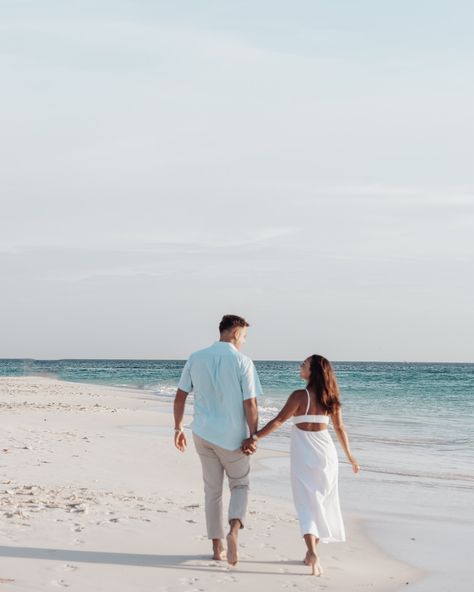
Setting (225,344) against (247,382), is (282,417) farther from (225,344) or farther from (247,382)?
A: (225,344)

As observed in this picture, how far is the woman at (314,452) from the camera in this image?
616 centimetres

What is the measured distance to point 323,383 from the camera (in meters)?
6.24

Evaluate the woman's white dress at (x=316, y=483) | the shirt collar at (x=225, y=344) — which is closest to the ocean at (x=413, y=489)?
the woman's white dress at (x=316, y=483)

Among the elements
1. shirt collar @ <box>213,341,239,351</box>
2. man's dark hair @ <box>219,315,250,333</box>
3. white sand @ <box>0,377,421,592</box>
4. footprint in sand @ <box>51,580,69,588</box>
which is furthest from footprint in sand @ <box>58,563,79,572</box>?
man's dark hair @ <box>219,315,250,333</box>

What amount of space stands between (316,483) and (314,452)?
0.22 m

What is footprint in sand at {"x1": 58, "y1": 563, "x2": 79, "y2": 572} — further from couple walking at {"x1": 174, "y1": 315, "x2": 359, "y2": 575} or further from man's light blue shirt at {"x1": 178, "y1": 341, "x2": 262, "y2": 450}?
man's light blue shirt at {"x1": 178, "y1": 341, "x2": 262, "y2": 450}

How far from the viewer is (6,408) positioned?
2144 cm

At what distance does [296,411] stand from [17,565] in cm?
215

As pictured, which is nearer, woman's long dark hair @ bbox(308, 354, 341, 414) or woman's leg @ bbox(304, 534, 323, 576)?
woman's leg @ bbox(304, 534, 323, 576)

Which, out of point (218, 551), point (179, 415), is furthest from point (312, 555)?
point (179, 415)

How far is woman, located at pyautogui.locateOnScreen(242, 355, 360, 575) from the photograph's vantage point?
6156 mm

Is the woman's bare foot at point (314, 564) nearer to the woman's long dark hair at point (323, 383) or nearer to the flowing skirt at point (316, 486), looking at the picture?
the flowing skirt at point (316, 486)

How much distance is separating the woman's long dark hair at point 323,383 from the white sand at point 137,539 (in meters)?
1.19

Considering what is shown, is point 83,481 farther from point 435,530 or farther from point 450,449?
point 450,449
